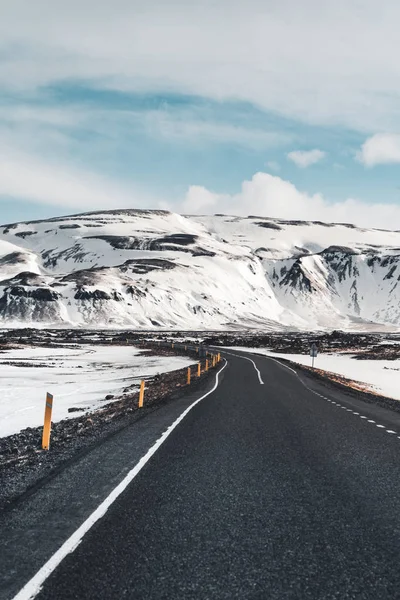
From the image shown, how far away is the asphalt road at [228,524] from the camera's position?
4.83 m

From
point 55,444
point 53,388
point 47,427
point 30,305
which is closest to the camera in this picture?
point 47,427

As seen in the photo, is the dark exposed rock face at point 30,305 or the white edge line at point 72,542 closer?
the white edge line at point 72,542

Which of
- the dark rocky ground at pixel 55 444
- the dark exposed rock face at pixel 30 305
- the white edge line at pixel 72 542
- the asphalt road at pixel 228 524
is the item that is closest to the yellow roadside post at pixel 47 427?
the dark rocky ground at pixel 55 444

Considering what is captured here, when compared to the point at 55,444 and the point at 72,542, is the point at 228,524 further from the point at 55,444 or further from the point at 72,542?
the point at 55,444

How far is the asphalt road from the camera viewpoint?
15.8ft

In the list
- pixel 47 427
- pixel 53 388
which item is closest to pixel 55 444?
pixel 47 427

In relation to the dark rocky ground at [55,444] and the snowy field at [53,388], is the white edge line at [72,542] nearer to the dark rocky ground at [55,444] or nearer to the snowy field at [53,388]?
the dark rocky ground at [55,444]

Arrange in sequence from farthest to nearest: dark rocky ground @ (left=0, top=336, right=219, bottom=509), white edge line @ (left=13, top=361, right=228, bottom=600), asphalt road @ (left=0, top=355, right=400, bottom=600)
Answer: dark rocky ground @ (left=0, top=336, right=219, bottom=509) < asphalt road @ (left=0, top=355, right=400, bottom=600) < white edge line @ (left=13, top=361, right=228, bottom=600)

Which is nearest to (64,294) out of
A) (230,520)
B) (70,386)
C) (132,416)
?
(70,386)

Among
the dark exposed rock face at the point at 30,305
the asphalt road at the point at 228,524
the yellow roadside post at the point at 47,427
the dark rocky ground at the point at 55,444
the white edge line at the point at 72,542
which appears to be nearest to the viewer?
the white edge line at the point at 72,542

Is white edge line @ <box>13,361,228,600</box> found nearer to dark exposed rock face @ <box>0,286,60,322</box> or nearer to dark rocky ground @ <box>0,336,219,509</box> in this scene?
dark rocky ground @ <box>0,336,219,509</box>

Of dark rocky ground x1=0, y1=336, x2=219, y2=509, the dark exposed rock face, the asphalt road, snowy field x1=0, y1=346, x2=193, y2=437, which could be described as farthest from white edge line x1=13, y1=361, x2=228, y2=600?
the dark exposed rock face

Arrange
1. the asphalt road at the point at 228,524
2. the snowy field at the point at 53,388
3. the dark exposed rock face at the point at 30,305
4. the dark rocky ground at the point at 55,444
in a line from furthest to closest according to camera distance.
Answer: the dark exposed rock face at the point at 30,305
the snowy field at the point at 53,388
the dark rocky ground at the point at 55,444
the asphalt road at the point at 228,524

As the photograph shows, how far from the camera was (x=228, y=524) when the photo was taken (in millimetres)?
6504
